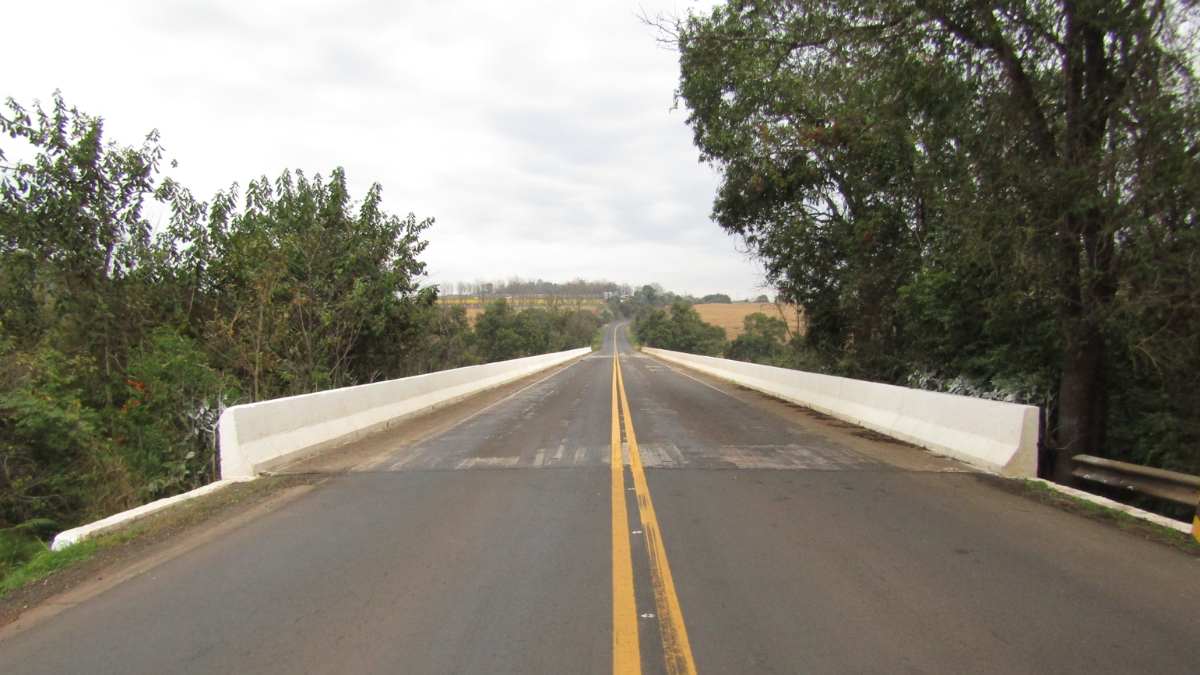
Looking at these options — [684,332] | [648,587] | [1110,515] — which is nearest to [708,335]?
[684,332]

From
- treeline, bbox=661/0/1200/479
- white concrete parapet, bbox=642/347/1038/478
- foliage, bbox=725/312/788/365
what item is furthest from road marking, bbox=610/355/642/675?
foliage, bbox=725/312/788/365

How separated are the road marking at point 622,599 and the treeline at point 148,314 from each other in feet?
21.8

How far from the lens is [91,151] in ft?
43.1

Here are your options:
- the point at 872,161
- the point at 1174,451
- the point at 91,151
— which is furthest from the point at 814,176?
the point at 91,151

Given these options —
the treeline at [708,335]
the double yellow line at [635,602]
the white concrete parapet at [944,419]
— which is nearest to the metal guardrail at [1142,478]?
the white concrete parapet at [944,419]

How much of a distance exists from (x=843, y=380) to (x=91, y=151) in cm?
1529

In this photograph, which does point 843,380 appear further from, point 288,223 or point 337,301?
point 288,223

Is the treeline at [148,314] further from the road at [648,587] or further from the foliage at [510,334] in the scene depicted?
the foliage at [510,334]

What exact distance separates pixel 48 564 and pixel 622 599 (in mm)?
4394

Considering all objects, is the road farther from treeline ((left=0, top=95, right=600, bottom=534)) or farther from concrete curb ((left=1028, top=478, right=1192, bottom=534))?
treeline ((left=0, top=95, right=600, bottom=534))

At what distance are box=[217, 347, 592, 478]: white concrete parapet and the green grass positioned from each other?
252 centimetres

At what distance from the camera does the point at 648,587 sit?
4.63m

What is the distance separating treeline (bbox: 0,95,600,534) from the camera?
909cm

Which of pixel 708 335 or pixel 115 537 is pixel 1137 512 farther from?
pixel 708 335
